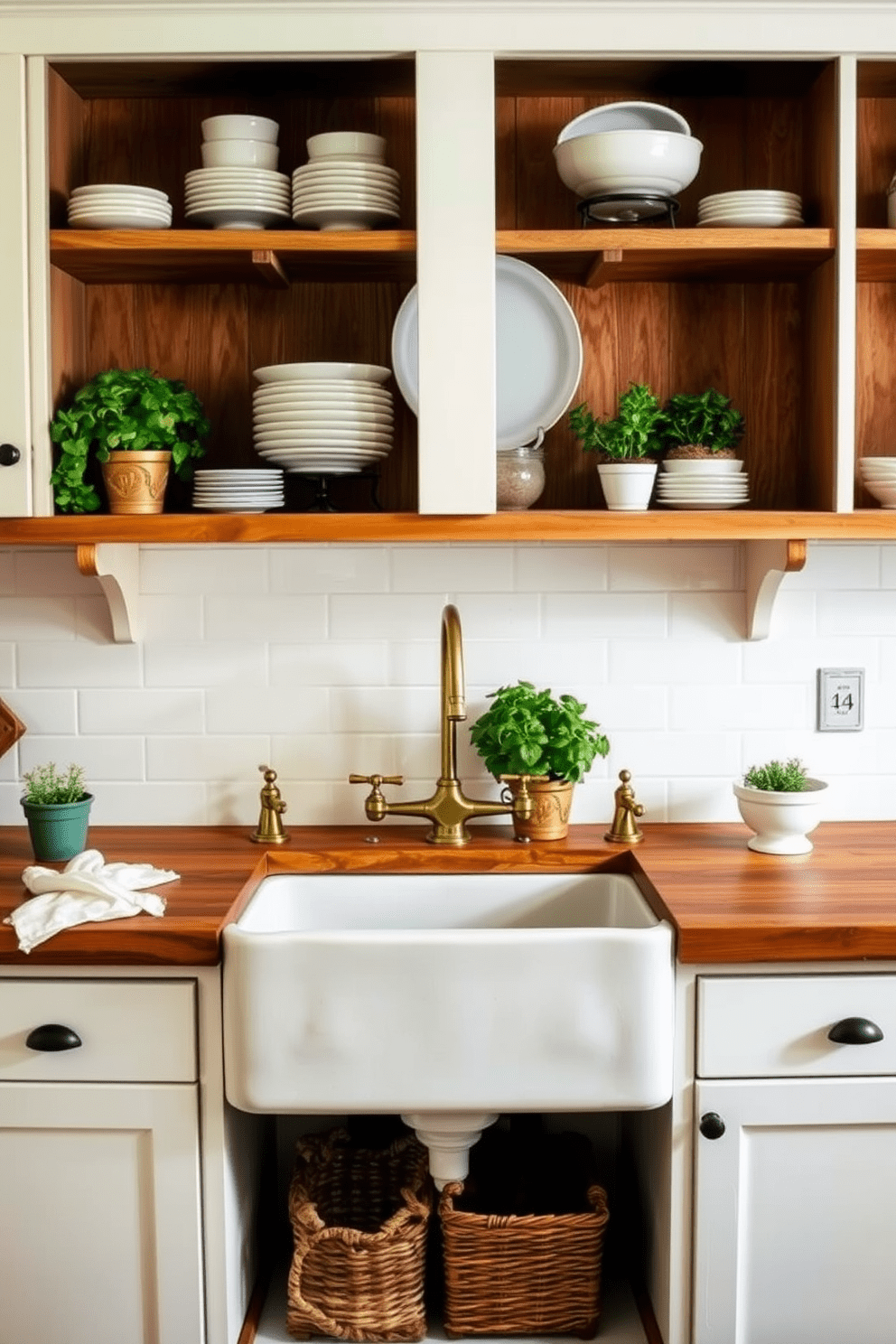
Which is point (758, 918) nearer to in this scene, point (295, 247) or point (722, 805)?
point (722, 805)

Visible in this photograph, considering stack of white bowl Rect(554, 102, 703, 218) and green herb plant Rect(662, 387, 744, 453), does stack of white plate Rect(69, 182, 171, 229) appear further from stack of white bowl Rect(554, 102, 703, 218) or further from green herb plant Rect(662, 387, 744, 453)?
green herb plant Rect(662, 387, 744, 453)

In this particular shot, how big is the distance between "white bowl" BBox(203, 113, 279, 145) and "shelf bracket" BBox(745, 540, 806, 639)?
104cm

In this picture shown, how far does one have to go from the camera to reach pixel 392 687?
8.16 feet

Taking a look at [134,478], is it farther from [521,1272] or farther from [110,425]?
[521,1272]

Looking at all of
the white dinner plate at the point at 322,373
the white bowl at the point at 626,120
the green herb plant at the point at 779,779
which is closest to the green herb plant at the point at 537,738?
the green herb plant at the point at 779,779

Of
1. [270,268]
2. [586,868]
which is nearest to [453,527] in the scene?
[270,268]

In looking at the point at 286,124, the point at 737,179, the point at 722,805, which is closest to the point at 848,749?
the point at 722,805

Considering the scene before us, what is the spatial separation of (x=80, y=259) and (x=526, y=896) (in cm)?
123

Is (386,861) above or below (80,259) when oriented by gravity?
below

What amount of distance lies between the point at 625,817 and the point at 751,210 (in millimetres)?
988

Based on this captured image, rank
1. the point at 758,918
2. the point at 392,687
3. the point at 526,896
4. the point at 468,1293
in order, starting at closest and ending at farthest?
the point at 758,918, the point at 468,1293, the point at 526,896, the point at 392,687

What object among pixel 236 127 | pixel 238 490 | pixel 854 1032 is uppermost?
Answer: pixel 236 127

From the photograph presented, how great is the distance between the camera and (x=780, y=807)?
222cm

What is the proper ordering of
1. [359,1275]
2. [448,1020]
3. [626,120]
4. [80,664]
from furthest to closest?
1. [80,664]
2. [626,120]
3. [359,1275]
4. [448,1020]
